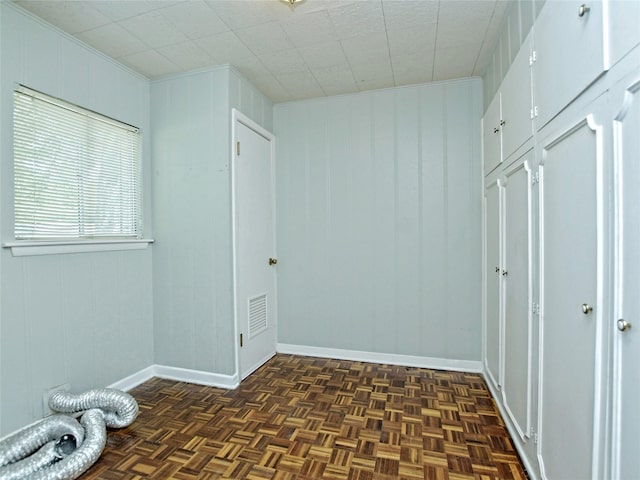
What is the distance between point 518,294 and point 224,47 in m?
2.64

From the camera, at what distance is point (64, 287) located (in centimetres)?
223

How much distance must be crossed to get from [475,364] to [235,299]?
2.24 m

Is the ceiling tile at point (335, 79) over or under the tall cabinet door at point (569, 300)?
over

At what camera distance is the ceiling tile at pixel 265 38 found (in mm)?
2232

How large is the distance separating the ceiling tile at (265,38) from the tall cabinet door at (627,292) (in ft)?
6.77

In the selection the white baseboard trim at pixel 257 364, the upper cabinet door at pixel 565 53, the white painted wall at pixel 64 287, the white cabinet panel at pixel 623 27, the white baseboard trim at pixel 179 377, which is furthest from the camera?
the white baseboard trim at pixel 257 364

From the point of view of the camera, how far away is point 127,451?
1910 millimetres

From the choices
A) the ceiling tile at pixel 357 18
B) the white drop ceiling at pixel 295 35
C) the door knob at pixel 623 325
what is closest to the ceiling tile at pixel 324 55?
the white drop ceiling at pixel 295 35

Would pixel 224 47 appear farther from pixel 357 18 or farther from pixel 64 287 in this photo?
pixel 64 287

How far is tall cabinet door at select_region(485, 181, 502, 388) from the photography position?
7.63 ft

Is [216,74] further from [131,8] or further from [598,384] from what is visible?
[598,384]

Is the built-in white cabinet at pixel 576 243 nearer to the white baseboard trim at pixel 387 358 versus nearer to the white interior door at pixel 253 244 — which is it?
the white baseboard trim at pixel 387 358

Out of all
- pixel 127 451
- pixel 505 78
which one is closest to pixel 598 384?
pixel 505 78

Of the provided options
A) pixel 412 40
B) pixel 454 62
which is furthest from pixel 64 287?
pixel 454 62
